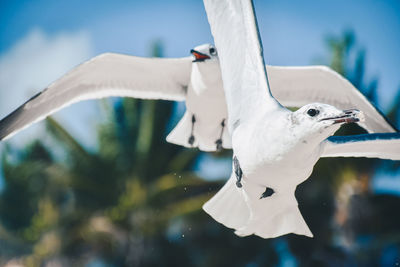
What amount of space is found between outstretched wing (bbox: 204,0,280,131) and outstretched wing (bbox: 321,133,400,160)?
26 cm

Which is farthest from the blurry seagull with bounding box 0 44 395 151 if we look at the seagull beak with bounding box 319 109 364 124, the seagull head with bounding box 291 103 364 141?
the seagull beak with bounding box 319 109 364 124

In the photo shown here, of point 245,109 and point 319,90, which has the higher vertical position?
point 245,109

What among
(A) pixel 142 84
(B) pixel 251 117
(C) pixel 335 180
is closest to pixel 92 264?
(C) pixel 335 180

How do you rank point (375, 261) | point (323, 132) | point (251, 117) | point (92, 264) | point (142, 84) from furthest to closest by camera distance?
1. point (92, 264)
2. point (375, 261)
3. point (142, 84)
4. point (251, 117)
5. point (323, 132)

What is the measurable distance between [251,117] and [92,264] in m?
7.22

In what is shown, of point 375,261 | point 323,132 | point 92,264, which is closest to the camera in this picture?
point 323,132

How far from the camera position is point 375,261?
7219 mm

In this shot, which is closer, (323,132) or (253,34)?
(323,132)

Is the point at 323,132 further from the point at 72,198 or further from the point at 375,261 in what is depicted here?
the point at 72,198

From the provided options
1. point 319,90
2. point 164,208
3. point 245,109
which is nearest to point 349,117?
point 245,109

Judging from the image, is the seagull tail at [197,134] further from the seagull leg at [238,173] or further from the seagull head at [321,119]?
the seagull head at [321,119]

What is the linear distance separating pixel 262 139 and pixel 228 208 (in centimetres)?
67

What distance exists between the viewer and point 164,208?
809 cm

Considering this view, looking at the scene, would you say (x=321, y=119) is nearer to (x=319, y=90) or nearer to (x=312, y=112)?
(x=312, y=112)
